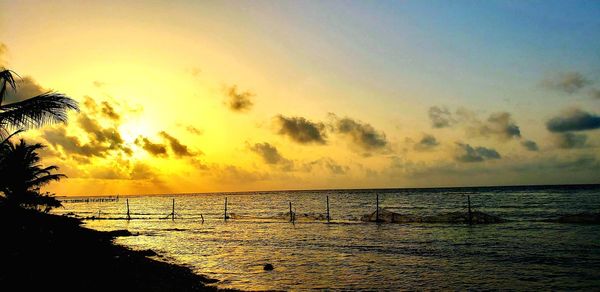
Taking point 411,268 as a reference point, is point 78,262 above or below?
above

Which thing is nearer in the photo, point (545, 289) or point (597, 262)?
point (545, 289)

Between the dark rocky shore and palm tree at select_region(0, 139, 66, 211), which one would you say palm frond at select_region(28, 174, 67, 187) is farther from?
the dark rocky shore

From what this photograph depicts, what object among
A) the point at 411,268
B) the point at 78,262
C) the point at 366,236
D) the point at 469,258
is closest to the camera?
the point at 78,262

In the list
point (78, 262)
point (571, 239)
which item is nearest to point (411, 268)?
point (78, 262)

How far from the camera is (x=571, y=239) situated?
31625 mm

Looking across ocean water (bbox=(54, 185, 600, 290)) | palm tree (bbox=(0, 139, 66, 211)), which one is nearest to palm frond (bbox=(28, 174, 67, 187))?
palm tree (bbox=(0, 139, 66, 211))

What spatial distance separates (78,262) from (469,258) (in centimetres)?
2243

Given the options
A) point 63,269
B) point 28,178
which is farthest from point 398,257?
point 28,178

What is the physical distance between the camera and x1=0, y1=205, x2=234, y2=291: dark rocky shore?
1086 cm

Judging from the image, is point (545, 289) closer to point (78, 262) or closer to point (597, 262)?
point (597, 262)

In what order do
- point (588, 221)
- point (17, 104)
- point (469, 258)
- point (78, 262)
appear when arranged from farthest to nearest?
point (588, 221)
point (469, 258)
point (78, 262)
point (17, 104)

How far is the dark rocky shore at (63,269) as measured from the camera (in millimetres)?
10859

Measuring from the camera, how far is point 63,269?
13258 mm

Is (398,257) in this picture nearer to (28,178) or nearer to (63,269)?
(63,269)
